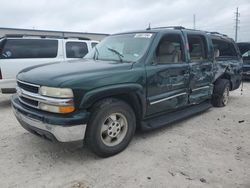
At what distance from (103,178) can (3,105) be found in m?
4.99

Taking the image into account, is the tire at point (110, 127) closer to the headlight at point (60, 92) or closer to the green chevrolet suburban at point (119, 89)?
the green chevrolet suburban at point (119, 89)

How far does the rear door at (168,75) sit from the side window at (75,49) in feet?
13.5

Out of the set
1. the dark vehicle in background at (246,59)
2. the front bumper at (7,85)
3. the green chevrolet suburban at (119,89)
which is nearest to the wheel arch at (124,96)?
the green chevrolet suburban at (119,89)

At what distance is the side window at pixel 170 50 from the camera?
14.5 ft

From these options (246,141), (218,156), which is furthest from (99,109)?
(246,141)

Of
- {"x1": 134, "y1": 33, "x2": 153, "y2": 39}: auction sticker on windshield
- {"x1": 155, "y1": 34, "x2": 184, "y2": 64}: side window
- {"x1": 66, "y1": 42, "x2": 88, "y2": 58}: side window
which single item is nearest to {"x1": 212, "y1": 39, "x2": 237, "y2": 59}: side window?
{"x1": 155, "y1": 34, "x2": 184, "y2": 64}: side window

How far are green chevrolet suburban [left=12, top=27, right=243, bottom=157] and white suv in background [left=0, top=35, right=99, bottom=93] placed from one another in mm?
2856

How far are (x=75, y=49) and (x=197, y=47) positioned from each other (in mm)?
4176

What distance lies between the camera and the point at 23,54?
707cm

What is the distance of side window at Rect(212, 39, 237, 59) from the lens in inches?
249

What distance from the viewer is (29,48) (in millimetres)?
7184

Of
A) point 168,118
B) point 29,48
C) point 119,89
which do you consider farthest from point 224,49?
point 29,48

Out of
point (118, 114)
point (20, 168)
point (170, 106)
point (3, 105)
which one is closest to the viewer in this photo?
point (20, 168)

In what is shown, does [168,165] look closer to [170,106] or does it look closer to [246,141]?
[170,106]
